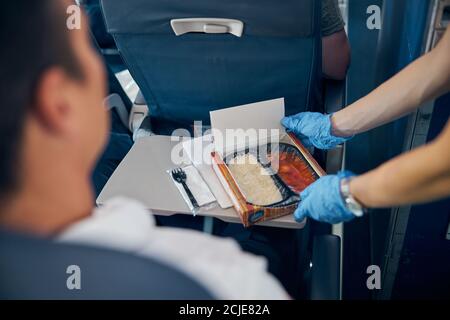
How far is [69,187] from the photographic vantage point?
64 cm

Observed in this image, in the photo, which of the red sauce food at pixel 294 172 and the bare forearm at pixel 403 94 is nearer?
the bare forearm at pixel 403 94

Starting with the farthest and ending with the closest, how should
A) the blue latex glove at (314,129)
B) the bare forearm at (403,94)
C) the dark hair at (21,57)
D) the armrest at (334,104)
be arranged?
the armrest at (334,104) → the blue latex glove at (314,129) → the bare forearm at (403,94) → the dark hair at (21,57)

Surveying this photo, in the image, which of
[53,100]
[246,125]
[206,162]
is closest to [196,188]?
[206,162]

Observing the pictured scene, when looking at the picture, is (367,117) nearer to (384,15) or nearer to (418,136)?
(418,136)

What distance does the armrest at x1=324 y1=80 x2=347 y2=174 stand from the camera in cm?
139

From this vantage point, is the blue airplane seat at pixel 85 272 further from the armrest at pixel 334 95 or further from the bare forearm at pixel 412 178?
the armrest at pixel 334 95

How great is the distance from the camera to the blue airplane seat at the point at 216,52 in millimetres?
1094

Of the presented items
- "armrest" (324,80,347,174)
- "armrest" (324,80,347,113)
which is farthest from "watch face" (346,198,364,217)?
"armrest" (324,80,347,113)

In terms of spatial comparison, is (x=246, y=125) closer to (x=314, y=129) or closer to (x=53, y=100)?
(x=314, y=129)

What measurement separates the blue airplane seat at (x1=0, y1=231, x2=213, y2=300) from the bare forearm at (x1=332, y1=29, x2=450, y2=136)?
0.69 m

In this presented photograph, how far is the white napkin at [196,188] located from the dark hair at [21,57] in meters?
0.52

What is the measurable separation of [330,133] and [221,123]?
0.36 metres

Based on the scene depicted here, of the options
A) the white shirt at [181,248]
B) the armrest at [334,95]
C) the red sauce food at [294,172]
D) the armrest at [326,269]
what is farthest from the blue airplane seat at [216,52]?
the white shirt at [181,248]

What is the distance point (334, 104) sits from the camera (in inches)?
57.8
